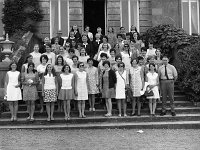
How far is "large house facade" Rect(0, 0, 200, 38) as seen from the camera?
18.0 m

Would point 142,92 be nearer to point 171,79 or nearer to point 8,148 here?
point 171,79

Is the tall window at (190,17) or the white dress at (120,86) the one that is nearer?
the white dress at (120,86)

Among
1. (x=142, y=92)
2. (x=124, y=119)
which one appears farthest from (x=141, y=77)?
(x=124, y=119)

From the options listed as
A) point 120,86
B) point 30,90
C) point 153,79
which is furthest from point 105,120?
point 30,90

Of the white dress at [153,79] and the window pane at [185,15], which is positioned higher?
the window pane at [185,15]

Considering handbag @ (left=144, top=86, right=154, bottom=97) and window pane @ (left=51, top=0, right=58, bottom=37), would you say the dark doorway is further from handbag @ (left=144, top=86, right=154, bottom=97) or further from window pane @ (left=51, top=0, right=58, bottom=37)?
handbag @ (left=144, top=86, right=154, bottom=97)

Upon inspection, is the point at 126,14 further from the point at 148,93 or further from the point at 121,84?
the point at 148,93

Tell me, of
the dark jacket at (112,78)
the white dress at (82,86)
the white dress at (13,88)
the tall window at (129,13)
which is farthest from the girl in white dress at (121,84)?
the tall window at (129,13)

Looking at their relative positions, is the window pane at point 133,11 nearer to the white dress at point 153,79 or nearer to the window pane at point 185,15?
the window pane at point 185,15

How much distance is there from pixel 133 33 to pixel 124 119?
14.6 ft

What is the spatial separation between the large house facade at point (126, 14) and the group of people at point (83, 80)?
233 inches

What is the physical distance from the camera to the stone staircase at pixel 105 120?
10.6m

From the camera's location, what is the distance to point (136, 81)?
11.5 meters

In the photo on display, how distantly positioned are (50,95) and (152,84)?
3.46 m
